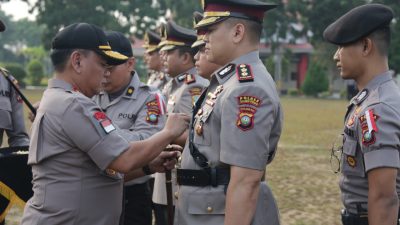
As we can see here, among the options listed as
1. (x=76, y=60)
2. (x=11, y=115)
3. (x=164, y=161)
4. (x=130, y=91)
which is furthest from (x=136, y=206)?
(x=76, y=60)

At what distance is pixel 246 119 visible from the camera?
2.51 meters

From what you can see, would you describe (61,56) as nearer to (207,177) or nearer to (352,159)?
(207,177)

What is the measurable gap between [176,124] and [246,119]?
0.61m

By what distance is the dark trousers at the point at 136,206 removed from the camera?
4.38 m

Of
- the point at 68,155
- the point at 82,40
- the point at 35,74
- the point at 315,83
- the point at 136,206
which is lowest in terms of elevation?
the point at 315,83

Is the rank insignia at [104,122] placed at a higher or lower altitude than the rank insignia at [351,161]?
higher

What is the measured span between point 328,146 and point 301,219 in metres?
7.01

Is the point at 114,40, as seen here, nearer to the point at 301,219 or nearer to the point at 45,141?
the point at 45,141

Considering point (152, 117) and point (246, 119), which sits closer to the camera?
point (246, 119)

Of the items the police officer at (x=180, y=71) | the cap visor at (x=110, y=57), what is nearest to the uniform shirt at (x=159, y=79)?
the police officer at (x=180, y=71)

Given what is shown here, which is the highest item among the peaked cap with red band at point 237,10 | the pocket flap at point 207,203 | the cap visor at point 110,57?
the peaked cap with red band at point 237,10

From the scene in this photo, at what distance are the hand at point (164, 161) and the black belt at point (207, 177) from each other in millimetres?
551

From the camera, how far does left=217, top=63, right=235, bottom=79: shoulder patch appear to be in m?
2.77

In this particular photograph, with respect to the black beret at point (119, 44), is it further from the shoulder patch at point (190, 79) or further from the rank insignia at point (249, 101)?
the rank insignia at point (249, 101)
